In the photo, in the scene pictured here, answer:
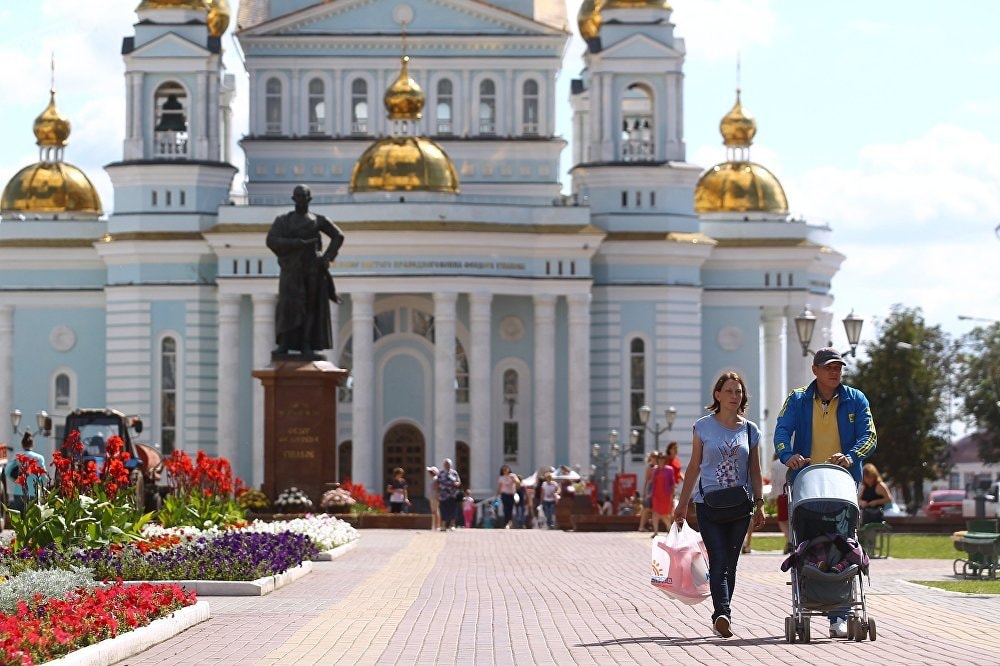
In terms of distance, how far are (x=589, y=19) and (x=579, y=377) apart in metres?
12.9

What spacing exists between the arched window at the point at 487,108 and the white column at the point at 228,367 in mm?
11924

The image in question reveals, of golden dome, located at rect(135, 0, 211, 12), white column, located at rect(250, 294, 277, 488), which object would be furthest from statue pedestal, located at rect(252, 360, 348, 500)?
golden dome, located at rect(135, 0, 211, 12)

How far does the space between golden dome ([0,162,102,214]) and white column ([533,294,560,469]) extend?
17380 mm

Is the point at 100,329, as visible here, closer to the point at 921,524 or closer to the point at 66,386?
the point at 66,386

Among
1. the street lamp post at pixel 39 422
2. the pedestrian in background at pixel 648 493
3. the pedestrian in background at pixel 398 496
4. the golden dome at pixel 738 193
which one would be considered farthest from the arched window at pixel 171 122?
the pedestrian in background at pixel 648 493

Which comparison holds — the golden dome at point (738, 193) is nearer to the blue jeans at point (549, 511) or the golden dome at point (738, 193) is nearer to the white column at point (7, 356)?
the white column at point (7, 356)

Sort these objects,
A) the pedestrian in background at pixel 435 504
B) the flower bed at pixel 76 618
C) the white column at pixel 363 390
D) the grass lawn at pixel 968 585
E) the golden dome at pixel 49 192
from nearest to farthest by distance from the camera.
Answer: the flower bed at pixel 76 618, the grass lawn at pixel 968 585, the pedestrian in background at pixel 435 504, the white column at pixel 363 390, the golden dome at pixel 49 192

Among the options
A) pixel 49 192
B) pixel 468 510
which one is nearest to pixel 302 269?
pixel 468 510

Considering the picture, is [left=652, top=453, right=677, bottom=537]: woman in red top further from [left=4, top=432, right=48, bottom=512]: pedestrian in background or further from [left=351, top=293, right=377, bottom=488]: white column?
[left=351, top=293, right=377, bottom=488]: white column

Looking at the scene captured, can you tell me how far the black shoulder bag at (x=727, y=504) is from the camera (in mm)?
20297

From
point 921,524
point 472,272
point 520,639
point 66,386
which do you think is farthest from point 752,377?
point 520,639

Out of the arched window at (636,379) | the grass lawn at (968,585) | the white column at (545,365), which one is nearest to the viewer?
the grass lawn at (968,585)

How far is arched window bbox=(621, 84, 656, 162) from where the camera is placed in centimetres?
8462

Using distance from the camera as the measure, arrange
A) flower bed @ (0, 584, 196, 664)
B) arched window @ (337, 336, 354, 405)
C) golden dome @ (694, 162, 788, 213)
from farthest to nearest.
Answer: golden dome @ (694, 162, 788, 213) < arched window @ (337, 336, 354, 405) < flower bed @ (0, 584, 196, 664)
